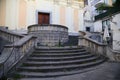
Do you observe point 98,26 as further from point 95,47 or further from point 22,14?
point 95,47

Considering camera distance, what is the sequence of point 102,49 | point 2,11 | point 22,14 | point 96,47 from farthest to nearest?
point 22,14
point 2,11
point 96,47
point 102,49

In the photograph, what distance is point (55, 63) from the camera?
799 centimetres

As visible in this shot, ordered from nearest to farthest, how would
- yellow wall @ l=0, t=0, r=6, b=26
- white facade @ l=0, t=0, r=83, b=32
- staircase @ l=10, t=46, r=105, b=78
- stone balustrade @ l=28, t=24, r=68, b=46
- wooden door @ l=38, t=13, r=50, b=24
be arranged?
Answer: staircase @ l=10, t=46, r=105, b=78 < stone balustrade @ l=28, t=24, r=68, b=46 < yellow wall @ l=0, t=0, r=6, b=26 < white facade @ l=0, t=0, r=83, b=32 < wooden door @ l=38, t=13, r=50, b=24

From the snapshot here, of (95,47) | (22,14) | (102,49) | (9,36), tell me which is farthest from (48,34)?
(22,14)

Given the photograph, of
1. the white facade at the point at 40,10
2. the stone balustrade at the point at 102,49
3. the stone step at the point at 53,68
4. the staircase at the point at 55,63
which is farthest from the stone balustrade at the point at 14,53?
the white facade at the point at 40,10

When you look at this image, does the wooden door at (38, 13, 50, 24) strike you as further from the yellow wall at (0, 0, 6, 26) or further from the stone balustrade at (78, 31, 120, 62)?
the stone balustrade at (78, 31, 120, 62)

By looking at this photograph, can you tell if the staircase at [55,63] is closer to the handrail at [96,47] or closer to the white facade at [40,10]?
the handrail at [96,47]

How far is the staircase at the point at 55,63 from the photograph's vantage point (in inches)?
286

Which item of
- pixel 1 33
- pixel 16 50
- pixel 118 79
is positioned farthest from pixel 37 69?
pixel 1 33

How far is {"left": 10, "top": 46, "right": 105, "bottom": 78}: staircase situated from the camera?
7.26 metres

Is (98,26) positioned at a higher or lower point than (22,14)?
lower

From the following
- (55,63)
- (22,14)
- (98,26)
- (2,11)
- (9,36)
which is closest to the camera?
(55,63)

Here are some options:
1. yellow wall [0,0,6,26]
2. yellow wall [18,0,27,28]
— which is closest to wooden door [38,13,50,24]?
yellow wall [18,0,27,28]

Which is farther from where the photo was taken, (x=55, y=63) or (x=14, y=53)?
(x=55, y=63)
